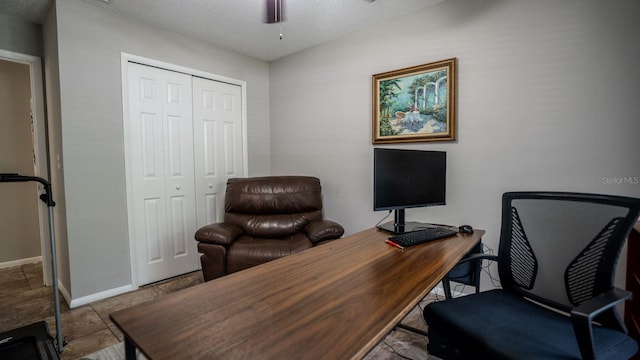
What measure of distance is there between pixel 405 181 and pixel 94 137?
8.28 ft

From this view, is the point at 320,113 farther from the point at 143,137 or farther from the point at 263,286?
the point at 263,286

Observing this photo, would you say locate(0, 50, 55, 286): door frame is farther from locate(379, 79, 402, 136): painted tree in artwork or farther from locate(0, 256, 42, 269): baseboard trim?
locate(379, 79, 402, 136): painted tree in artwork

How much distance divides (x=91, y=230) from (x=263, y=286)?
7.15 feet

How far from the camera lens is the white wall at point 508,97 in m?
1.80

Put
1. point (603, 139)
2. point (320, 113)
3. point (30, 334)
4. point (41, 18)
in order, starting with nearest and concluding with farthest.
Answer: point (30, 334) → point (603, 139) → point (41, 18) → point (320, 113)

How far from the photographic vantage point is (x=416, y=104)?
2.52 m

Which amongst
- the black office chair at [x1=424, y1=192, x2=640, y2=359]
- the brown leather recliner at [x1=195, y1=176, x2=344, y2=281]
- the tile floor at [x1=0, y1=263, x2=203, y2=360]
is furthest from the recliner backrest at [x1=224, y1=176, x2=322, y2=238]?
the black office chair at [x1=424, y1=192, x2=640, y2=359]

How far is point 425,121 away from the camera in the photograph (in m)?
2.48

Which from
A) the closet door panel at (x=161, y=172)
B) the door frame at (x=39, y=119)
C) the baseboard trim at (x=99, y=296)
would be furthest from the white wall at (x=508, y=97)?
the door frame at (x=39, y=119)

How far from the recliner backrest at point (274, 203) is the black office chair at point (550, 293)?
5.74 feet

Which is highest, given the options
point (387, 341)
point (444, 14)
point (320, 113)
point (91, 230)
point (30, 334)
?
point (444, 14)

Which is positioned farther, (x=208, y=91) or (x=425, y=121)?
(x=208, y=91)

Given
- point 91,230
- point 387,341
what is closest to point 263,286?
point 387,341

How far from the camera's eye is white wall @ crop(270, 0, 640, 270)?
1.80m
